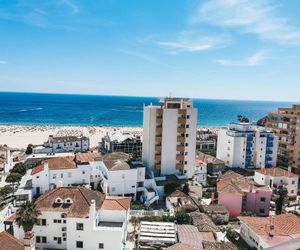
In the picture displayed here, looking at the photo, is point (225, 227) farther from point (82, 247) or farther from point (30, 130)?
point (30, 130)

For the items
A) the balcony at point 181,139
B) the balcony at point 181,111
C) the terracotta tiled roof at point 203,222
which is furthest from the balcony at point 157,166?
the terracotta tiled roof at point 203,222

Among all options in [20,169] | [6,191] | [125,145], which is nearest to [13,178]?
[20,169]

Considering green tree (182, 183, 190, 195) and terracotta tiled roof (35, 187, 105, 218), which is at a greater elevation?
terracotta tiled roof (35, 187, 105, 218)

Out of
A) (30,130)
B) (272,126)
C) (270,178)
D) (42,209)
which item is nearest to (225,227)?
(270,178)

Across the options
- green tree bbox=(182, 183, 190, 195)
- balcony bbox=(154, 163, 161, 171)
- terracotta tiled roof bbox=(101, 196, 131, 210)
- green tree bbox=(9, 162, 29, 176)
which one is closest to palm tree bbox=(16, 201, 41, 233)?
terracotta tiled roof bbox=(101, 196, 131, 210)

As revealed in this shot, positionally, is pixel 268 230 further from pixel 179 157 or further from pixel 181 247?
pixel 179 157

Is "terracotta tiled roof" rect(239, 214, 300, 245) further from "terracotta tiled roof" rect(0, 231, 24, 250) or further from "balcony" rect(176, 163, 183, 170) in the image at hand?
"terracotta tiled roof" rect(0, 231, 24, 250)

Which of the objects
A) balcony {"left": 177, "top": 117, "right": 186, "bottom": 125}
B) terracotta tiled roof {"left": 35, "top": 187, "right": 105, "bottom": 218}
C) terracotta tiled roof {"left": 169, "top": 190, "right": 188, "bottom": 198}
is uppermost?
balcony {"left": 177, "top": 117, "right": 186, "bottom": 125}
